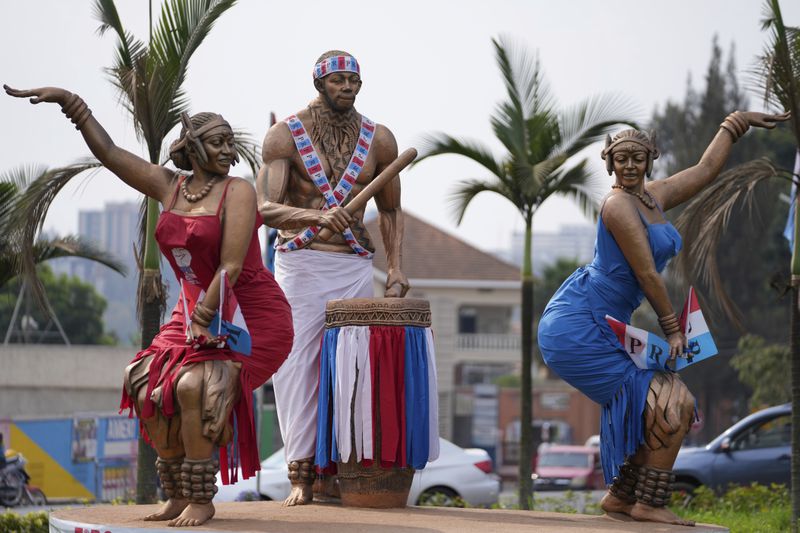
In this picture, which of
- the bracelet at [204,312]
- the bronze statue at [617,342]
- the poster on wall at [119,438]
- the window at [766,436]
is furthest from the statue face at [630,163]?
the poster on wall at [119,438]

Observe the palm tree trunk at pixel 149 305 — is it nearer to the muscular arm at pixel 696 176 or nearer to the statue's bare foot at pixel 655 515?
the muscular arm at pixel 696 176

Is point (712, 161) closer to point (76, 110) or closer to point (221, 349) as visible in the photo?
point (221, 349)

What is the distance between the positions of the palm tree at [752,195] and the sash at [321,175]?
4380mm

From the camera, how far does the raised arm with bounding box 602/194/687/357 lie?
6434 millimetres

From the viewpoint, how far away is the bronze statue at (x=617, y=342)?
6.44 m

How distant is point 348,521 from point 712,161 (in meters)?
2.61

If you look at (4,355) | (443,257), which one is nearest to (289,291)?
(4,355)

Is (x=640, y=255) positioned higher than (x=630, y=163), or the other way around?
(x=630, y=163)

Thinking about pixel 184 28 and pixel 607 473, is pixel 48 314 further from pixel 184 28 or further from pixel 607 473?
pixel 607 473

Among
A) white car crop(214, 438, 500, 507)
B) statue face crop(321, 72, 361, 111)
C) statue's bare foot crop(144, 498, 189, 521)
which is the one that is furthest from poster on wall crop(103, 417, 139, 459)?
statue's bare foot crop(144, 498, 189, 521)

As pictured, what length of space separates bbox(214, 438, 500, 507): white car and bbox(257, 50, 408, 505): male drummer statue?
289 inches

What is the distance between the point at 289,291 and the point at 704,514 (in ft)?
19.3

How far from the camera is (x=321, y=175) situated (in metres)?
7.44

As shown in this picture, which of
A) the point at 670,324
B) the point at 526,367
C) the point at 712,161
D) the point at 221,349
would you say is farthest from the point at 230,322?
the point at 526,367
